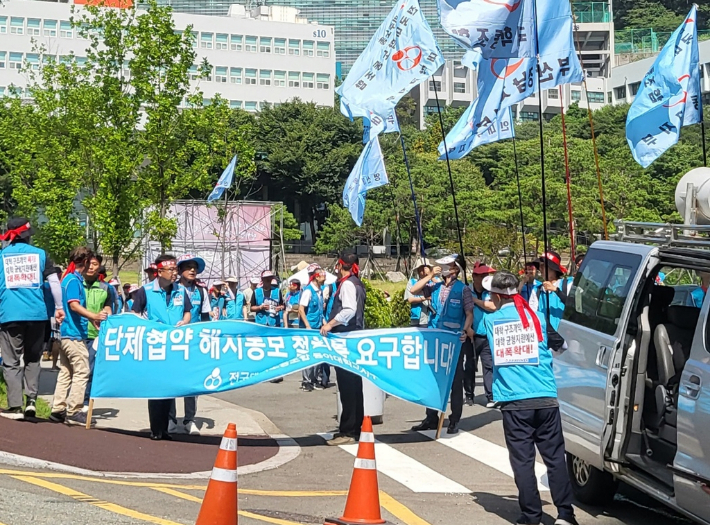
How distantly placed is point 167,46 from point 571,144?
115 feet

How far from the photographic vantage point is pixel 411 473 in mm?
9414

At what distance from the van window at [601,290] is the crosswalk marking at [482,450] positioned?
1.70 meters

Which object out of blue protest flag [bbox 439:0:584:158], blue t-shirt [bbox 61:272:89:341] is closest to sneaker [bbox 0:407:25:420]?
blue t-shirt [bbox 61:272:89:341]

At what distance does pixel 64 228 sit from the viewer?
32.5 meters

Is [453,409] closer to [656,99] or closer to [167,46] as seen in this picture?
[656,99]

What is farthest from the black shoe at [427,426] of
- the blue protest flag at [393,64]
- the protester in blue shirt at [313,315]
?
the blue protest flag at [393,64]

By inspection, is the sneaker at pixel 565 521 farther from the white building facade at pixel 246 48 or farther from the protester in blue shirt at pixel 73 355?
the white building facade at pixel 246 48

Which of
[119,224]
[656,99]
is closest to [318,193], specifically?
[119,224]

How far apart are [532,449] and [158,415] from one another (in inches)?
183

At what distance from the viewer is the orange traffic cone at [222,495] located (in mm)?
6043

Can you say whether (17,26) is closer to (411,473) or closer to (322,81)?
(322,81)

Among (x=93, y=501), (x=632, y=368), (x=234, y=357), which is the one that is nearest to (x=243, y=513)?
(x=93, y=501)

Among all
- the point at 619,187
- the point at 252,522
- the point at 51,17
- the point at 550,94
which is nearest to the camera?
the point at 252,522

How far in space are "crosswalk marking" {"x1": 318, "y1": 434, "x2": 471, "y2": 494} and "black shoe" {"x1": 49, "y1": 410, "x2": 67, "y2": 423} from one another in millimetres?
2853
